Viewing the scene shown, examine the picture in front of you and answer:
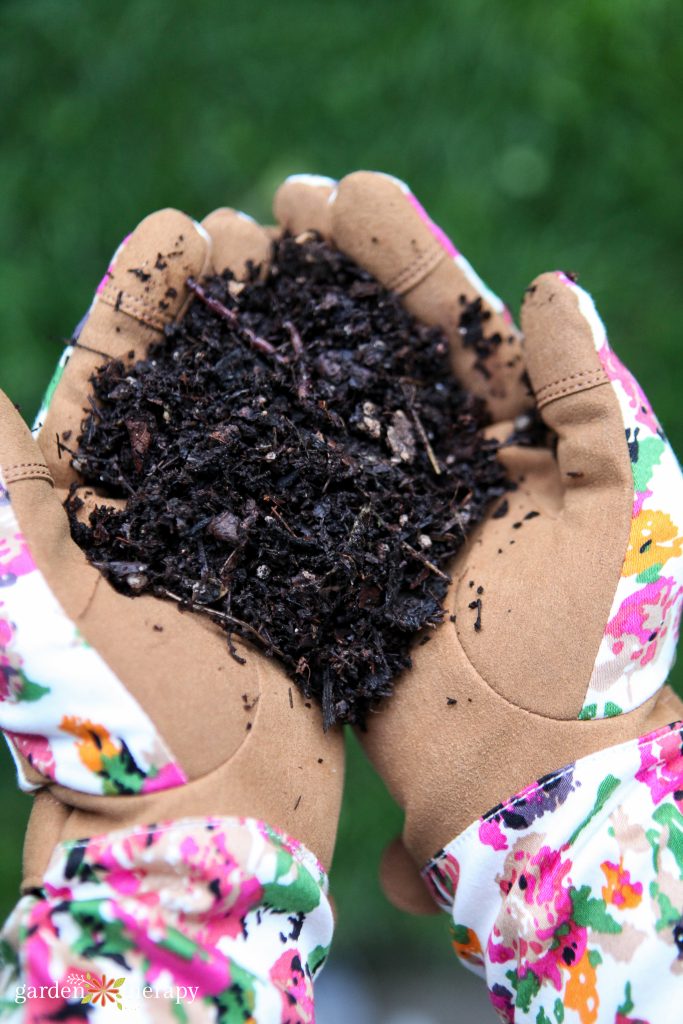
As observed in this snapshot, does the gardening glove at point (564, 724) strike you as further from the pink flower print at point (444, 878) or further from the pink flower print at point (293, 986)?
the pink flower print at point (293, 986)

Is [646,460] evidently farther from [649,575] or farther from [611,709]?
[611,709]

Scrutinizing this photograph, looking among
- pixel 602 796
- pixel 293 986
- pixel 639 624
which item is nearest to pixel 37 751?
pixel 293 986

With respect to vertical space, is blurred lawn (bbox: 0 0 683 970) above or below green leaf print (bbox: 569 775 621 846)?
above

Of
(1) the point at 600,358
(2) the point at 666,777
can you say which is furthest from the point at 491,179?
(2) the point at 666,777

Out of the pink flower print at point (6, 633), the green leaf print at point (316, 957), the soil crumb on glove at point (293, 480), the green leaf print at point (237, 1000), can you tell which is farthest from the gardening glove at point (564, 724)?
the pink flower print at point (6, 633)

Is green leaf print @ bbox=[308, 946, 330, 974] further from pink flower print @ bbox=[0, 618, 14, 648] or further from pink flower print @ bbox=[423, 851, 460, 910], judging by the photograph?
pink flower print @ bbox=[0, 618, 14, 648]

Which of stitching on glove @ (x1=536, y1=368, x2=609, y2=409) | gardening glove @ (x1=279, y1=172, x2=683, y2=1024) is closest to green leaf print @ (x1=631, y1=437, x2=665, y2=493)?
gardening glove @ (x1=279, y1=172, x2=683, y2=1024)
